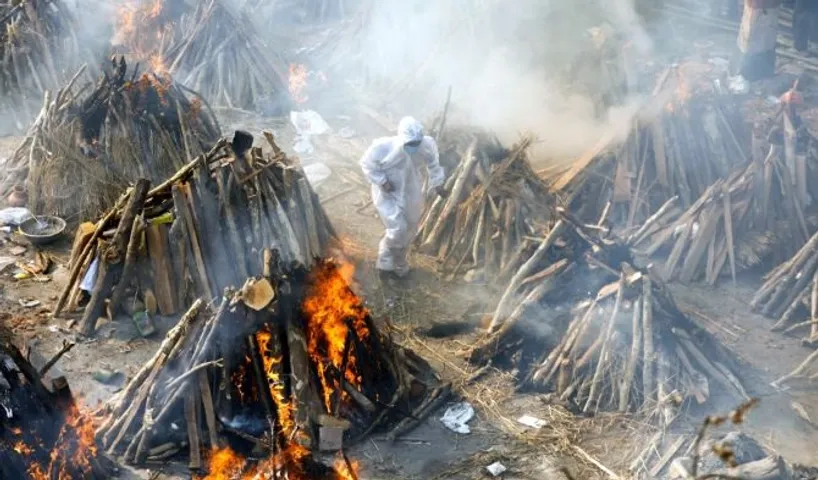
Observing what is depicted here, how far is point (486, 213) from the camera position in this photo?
1017 centimetres

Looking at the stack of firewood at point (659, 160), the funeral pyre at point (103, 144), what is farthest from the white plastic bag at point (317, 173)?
the stack of firewood at point (659, 160)

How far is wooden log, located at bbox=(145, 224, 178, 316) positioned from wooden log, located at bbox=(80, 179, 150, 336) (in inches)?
9.4

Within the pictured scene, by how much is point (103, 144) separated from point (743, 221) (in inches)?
327

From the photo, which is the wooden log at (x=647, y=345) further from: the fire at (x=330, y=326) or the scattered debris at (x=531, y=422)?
the fire at (x=330, y=326)

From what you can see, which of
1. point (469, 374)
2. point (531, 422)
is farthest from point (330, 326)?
point (531, 422)

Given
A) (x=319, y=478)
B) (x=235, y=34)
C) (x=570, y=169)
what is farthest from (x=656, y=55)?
→ (x=319, y=478)

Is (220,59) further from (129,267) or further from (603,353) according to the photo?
(603,353)

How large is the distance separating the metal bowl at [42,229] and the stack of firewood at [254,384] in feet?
12.3

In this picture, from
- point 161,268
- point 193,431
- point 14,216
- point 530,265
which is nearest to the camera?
point 193,431

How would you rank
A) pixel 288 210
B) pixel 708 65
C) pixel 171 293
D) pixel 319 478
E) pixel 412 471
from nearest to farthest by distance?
pixel 319 478 → pixel 412 471 → pixel 171 293 → pixel 288 210 → pixel 708 65

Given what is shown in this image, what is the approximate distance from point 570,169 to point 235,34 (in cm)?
707

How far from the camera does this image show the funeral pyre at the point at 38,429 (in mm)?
5766

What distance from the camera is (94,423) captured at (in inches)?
266

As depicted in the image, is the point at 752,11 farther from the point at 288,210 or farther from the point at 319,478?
the point at 319,478
